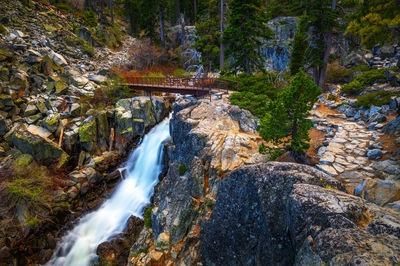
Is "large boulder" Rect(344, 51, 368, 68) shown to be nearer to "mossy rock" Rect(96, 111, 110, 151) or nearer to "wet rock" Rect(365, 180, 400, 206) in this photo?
"wet rock" Rect(365, 180, 400, 206)

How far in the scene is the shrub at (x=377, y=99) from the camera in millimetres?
10664

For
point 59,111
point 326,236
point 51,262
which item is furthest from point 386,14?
point 59,111

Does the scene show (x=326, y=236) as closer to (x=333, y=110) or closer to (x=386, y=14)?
(x=386, y=14)

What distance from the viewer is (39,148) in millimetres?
13953

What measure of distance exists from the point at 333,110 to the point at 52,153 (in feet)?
72.8

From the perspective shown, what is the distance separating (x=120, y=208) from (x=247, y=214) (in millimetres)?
10901

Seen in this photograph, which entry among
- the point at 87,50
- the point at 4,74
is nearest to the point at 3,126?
the point at 4,74

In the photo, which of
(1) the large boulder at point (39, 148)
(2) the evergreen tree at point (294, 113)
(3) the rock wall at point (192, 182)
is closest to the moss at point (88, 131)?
(1) the large boulder at point (39, 148)

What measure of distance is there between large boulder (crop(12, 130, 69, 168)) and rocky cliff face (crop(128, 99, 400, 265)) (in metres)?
9.33

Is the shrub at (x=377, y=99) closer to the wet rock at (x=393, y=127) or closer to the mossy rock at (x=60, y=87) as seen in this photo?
the wet rock at (x=393, y=127)

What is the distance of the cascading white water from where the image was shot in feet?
36.3

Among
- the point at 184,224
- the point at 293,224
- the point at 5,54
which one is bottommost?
the point at 184,224

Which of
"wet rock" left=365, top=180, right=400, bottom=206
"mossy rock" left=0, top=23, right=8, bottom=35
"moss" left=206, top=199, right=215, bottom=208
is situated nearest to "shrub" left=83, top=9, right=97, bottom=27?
"mossy rock" left=0, top=23, right=8, bottom=35

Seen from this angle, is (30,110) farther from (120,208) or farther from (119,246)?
(119,246)
